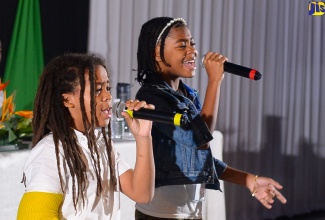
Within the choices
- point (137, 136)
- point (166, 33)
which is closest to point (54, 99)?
point (137, 136)

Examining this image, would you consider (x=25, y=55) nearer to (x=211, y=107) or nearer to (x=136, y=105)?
(x=211, y=107)

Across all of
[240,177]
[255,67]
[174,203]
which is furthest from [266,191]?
[255,67]

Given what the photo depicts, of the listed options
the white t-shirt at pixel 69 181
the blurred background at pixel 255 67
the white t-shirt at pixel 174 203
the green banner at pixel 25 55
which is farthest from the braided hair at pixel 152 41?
the blurred background at pixel 255 67

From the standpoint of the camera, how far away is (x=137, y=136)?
1330mm

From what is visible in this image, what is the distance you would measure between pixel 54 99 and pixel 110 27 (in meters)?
2.59

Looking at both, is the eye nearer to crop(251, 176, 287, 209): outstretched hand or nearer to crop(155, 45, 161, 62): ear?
crop(155, 45, 161, 62): ear

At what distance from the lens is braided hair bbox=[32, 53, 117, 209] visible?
128cm

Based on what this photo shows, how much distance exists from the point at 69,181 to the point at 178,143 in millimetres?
455

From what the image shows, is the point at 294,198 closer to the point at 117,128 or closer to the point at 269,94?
the point at 269,94

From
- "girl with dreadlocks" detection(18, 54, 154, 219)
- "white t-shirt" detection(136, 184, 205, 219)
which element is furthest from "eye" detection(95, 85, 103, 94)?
"white t-shirt" detection(136, 184, 205, 219)

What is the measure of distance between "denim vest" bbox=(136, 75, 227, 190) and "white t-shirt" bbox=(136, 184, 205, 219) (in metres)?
0.02

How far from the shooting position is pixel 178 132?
1610 millimetres

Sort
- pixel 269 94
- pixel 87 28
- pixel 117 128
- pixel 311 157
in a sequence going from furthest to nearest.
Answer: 1. pixel 311 157
2. pixel 269 94
3. pixel 87 28
4. pixel 117 128

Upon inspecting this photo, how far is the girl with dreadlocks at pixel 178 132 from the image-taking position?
1.61 m
